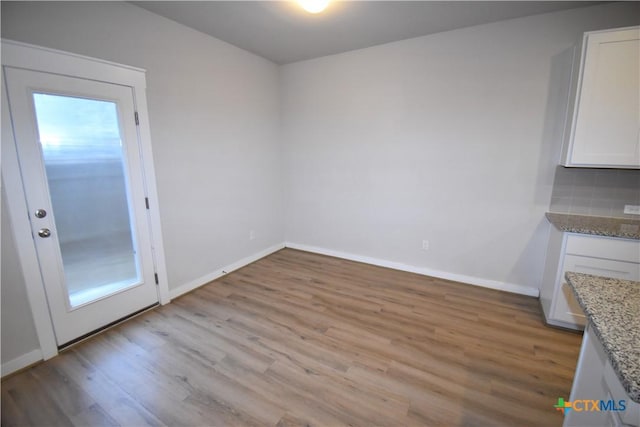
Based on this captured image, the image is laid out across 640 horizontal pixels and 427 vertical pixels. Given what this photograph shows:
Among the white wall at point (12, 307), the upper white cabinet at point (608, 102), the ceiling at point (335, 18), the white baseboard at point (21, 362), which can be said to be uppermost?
the ceiling at point (335, 18)

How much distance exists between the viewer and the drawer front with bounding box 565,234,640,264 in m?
2.14

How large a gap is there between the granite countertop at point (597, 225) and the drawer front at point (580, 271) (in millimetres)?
225

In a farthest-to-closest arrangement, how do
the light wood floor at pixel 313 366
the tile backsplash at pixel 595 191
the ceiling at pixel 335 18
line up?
the tile backsplash at pixel 595 191 < the ceiling at pixel 335 18 < the light wood floor at pixel 313 366

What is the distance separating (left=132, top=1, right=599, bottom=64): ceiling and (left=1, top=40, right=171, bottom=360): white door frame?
668 mm

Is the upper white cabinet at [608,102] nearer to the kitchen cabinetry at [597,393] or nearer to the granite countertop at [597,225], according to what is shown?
the granite countertop at [597,225]

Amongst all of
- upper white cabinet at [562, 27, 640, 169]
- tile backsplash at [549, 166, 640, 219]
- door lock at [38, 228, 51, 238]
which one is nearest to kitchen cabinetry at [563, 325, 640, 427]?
upper white cabinet at [562, 27, 640, 169]

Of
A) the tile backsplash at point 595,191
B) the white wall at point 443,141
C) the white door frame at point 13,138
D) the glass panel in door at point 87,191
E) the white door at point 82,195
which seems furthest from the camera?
the white wall at point 443,141

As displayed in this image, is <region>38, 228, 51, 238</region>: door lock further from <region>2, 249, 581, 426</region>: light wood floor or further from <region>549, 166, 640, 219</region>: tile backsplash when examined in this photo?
<region>549, 166, 640, 219</region>: tile backsplash

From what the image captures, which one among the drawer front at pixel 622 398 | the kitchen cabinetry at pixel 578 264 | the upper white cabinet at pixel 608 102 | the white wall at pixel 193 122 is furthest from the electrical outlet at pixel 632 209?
the white wall at pixel 193 122

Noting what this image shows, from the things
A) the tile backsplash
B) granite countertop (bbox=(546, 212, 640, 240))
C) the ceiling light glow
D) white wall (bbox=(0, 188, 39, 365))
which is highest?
the ceiling light glow

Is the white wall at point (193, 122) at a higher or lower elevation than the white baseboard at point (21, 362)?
higher

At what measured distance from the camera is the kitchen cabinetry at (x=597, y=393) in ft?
2.56

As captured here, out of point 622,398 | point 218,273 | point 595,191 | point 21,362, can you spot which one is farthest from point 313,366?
point 595,191

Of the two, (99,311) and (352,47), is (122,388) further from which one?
(352,47)
